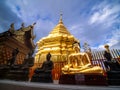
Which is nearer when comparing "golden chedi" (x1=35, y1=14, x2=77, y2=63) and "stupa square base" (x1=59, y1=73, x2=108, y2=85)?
"stupa square base" (x1=59, y1=73, x2=108, y2=85)

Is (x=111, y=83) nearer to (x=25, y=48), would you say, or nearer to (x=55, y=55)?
(x=55, y=55)

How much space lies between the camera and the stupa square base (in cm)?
409

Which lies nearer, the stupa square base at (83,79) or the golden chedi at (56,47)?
the stupa square base at (83,79)

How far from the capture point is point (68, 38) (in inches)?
415

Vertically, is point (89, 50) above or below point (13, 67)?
above

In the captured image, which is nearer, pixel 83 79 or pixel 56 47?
pixel 83 79

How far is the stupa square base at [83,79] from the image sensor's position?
13.4 feet

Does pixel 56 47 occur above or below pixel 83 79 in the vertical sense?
above

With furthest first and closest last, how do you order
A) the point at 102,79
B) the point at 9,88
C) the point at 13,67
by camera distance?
the point at 13,67, the point at 102,79, the point at 9,88

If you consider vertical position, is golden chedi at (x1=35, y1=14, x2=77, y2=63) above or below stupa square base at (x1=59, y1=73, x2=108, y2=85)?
above

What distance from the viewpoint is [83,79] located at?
14.1ft

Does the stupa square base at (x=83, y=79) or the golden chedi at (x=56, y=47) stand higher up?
the golden chedi at (x=56, y=47)

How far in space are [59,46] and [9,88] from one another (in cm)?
708

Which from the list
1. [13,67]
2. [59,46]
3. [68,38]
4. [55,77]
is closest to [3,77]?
[13,67]
